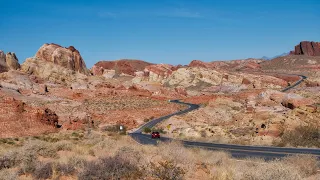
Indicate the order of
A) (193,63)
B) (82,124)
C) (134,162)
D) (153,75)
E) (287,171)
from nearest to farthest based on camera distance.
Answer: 1. (287,171)
2. (134,162)
3. (82,124)
4. (153,75)
5. (193,63)

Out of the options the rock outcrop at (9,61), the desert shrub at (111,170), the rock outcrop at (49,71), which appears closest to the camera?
the desert shrub at (111,170)

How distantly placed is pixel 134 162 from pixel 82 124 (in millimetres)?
36166

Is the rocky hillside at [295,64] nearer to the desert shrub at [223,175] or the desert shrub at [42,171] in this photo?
the desert shrub at [223,175]

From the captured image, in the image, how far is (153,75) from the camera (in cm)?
14462

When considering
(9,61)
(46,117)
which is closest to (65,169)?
(46,117)

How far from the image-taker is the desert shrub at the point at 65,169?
12.5m

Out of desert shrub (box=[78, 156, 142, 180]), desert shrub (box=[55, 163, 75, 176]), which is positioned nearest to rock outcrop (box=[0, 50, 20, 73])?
desert shrub (box=[55, 163, 75, 176])

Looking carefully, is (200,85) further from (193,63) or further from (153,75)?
(193,63)

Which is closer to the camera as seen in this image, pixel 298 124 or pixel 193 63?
pixel 298 124

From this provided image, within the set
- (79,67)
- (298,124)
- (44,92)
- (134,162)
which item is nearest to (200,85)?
(79,67)

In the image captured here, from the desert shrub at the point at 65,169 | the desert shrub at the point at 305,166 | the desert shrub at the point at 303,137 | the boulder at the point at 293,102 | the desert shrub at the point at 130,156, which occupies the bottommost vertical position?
the desert shrub at the point at 303,137

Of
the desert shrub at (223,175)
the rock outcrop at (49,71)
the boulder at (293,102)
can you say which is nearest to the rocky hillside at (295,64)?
the rock outcrop at (49,71)

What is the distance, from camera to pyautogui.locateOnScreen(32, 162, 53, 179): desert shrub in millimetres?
12044

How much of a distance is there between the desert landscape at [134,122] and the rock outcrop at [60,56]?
0.33 m
